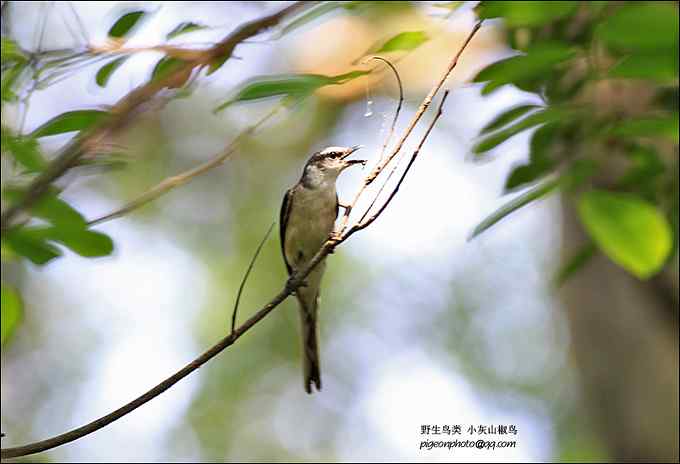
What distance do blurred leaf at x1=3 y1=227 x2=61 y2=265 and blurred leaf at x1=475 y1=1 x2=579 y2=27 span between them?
1.29 m

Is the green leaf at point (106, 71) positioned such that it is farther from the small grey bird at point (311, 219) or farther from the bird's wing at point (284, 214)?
the bird's wing at point (284, 214)

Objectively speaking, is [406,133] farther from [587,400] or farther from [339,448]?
[339,448]

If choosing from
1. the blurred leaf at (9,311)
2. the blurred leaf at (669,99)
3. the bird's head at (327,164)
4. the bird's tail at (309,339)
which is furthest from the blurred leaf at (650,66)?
the bird's tail at (309,339)

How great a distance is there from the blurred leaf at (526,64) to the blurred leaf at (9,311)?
143cm

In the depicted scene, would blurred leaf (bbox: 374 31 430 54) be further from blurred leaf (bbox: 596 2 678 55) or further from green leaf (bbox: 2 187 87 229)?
green leaf (bbox: 2 187 87 229)

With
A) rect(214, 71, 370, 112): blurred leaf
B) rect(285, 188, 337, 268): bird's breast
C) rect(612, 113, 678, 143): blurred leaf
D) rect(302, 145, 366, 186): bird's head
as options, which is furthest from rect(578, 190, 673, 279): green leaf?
rect(285, 188, 337, 268): bird's breast

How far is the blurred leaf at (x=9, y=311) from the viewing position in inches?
88.1

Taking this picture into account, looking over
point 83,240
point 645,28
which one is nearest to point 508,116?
point 645,28

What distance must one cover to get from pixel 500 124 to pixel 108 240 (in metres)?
1.31

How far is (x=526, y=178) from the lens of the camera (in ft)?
10.5

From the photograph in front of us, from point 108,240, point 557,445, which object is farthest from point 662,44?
point 557,445

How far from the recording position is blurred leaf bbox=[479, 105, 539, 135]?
282 cm

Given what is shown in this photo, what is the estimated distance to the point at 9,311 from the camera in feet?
7.38

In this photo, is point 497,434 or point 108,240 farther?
point 497,434
